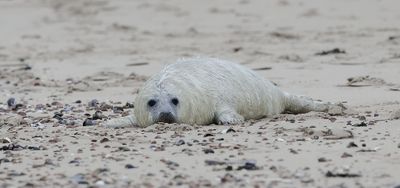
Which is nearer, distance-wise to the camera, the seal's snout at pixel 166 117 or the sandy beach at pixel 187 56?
the sandy beach at pixel 187 56

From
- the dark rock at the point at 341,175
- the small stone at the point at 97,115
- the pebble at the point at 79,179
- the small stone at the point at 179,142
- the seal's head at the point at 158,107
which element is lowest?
the small stone at the point at 97,115

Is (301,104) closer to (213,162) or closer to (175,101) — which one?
(175,101)

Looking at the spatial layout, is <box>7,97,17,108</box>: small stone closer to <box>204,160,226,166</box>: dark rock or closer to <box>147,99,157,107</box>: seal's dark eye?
<box>147,99,157,107</box>: seal's dark eye

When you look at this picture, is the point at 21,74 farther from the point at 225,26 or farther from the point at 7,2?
the point at 7,2

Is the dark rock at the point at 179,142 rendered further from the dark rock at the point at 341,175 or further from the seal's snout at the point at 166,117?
the dark rock at the point at 341,175

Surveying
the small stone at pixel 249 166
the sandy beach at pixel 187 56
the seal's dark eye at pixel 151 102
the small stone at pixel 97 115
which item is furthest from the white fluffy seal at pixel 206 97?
the small stone at pixel 249 166

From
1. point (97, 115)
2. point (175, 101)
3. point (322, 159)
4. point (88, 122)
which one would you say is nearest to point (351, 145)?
point (322, 159)

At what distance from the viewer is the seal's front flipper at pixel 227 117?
7901 mm

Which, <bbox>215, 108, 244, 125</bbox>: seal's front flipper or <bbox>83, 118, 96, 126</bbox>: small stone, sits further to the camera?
<bbox>83, 118, 96, 126</bbox>: small stone

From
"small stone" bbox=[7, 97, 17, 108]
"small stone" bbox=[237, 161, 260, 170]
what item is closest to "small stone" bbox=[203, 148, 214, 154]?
"small stone" bbox=[237, 161, 260, 170]

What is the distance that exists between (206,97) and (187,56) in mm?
5083

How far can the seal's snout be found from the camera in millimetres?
7762

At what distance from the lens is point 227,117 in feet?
26.1

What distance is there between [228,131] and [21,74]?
211 inches
